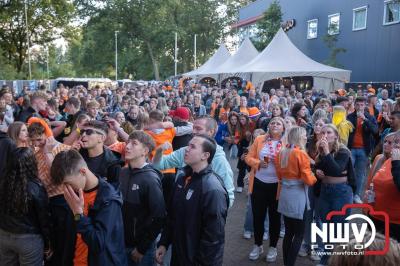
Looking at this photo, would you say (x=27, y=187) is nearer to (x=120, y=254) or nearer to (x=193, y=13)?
(x=120, y=254)

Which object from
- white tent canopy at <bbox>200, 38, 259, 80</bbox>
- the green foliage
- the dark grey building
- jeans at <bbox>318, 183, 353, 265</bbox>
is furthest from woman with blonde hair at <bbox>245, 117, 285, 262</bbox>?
the green foliage

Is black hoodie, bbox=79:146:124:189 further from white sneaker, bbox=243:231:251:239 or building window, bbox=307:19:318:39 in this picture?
building window, bbox=307:19:318:39

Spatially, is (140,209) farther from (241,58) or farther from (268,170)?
(241,58)

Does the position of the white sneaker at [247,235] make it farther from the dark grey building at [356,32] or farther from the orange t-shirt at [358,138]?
the dark grey building at [356,32]

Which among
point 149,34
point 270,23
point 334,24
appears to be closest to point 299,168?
point 334,24

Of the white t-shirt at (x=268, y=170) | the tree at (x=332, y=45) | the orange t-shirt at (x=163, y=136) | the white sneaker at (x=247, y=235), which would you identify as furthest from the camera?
the tree at (x=332, y=45)

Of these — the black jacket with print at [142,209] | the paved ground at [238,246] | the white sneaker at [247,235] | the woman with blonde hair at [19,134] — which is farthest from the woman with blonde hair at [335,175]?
the woman with blonde hair at [19,134]

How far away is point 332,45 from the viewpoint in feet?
89.7

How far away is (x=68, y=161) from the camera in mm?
2797

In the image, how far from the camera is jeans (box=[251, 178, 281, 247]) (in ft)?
15.7

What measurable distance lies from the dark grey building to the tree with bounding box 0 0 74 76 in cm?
2130

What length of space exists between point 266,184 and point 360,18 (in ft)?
79.6

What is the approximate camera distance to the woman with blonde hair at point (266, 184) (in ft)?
15.7

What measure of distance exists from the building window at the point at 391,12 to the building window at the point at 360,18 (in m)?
1.82
